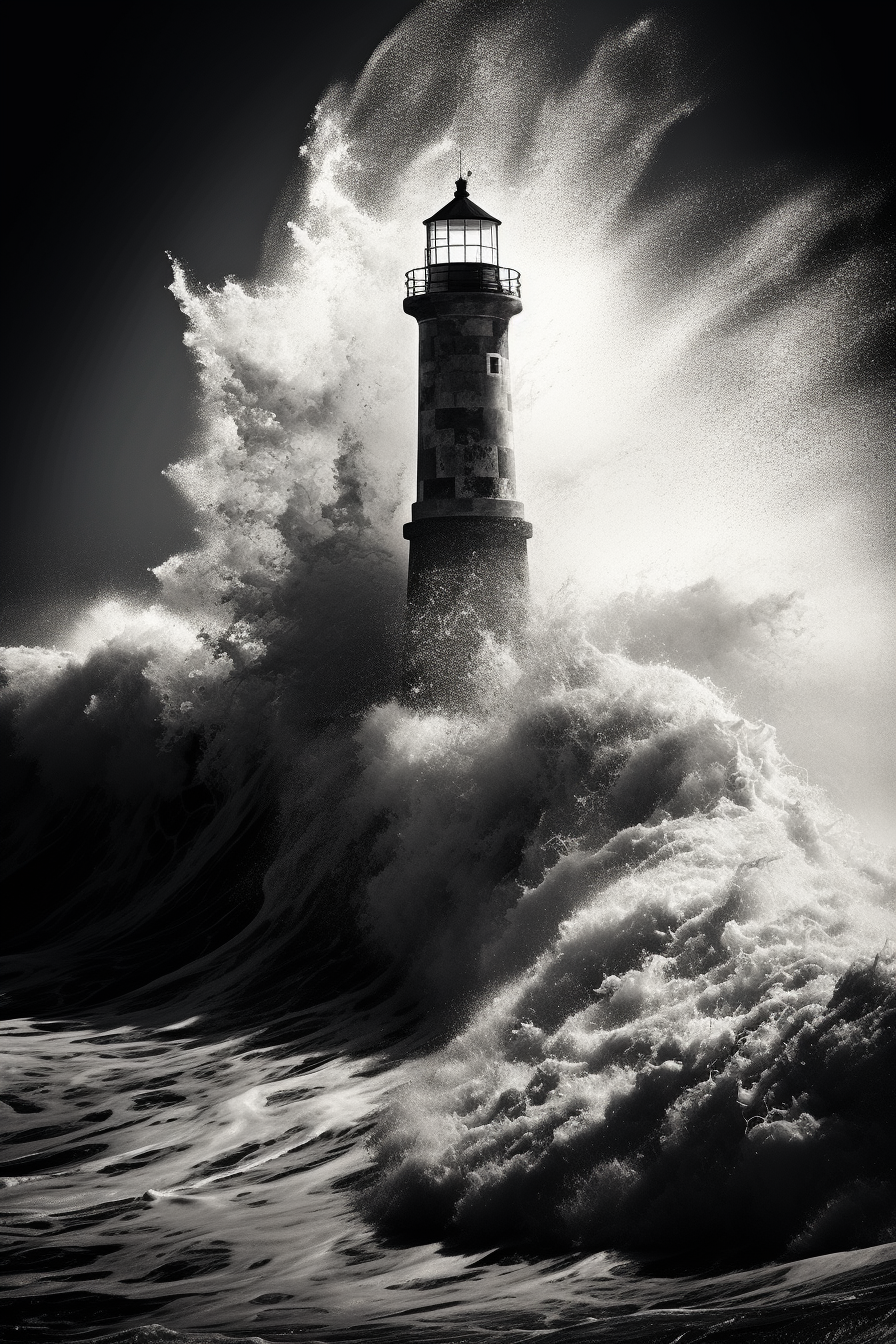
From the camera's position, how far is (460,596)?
16.2 metres

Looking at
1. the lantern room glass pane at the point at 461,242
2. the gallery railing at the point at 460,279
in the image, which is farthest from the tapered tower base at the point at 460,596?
the lantern room glass pane at the point at 461,242

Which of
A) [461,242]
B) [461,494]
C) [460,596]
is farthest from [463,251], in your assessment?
[460,596]

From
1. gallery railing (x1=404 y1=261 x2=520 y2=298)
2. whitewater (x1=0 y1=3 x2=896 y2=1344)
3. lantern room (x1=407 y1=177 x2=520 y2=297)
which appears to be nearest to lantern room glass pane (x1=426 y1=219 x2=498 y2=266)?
lantern room (x1=407 y1=177 x2=520 y2=297)

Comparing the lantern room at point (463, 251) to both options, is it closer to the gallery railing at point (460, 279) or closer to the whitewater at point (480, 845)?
the gallery railing at point (460, 279)

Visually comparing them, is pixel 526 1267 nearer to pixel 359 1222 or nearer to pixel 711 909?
pixel 359 1222

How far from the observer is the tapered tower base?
53.0ft

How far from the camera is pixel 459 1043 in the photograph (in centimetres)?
931

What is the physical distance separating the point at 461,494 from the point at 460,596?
106cm

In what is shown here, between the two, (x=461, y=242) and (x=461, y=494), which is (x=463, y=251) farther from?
(x=461, y=494)

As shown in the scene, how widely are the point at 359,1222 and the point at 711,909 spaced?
254cm

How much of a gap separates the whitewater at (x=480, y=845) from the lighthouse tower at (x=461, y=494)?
0.66 meters

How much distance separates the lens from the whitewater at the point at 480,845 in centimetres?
671

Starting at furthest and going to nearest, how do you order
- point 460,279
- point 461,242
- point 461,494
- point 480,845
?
point 461,242
point 460,279
point 461,494
point 480,845

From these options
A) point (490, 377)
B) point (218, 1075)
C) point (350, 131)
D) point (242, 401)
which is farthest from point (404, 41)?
point (218, 1075)
